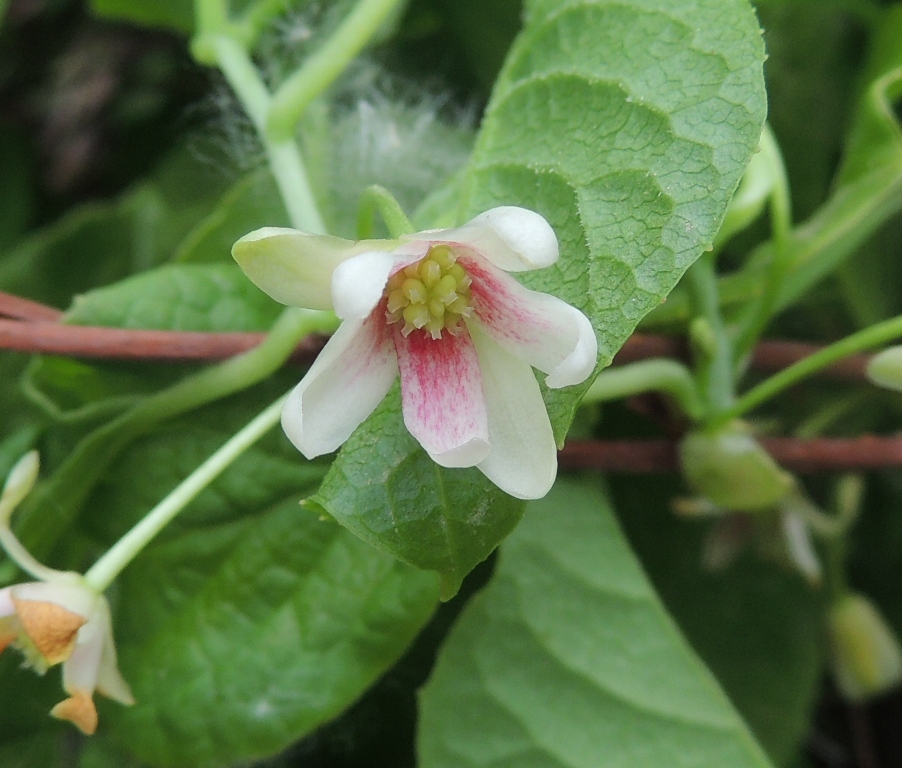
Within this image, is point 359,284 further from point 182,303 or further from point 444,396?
point 182,303

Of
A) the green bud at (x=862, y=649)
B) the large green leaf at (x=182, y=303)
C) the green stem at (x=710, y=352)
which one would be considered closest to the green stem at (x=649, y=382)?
the green stem at (x=710, y=352)

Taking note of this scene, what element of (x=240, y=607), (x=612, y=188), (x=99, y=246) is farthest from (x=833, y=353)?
(x=99, y=246)

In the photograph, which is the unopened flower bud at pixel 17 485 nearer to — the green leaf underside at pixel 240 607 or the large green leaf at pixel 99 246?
the green leaf underside at pixel 240 607

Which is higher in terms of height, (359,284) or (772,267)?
(359,284)

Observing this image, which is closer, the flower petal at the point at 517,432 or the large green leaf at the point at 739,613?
the flower petal at the point at 517,432

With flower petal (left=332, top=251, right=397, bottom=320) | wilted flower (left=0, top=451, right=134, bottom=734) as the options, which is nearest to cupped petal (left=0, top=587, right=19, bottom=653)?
wilted flower (left=0, top=451, right=134, bottom=734)

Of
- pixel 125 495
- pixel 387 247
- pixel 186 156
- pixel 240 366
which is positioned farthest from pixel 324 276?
pixel 186 156

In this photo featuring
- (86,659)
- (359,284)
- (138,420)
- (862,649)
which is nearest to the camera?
(359,284)
